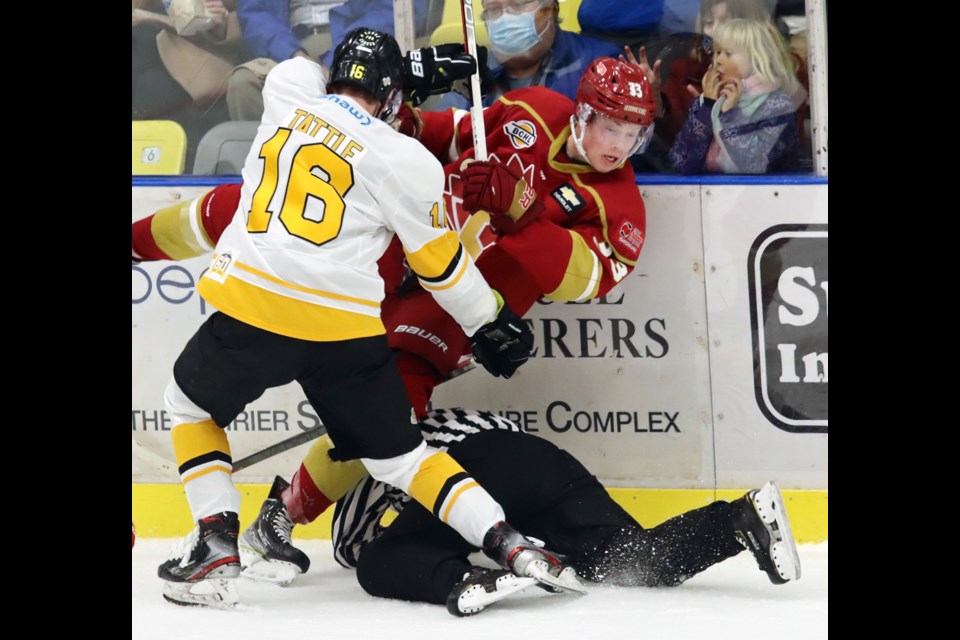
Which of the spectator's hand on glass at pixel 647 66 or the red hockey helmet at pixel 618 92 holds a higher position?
the spectator's hand on glass at pixel 647 66

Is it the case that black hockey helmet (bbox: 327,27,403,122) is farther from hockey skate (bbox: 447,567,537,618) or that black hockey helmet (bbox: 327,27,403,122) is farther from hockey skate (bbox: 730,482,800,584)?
hockey skate (bbox: 730,482,800,584)

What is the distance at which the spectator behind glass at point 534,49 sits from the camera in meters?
3.42

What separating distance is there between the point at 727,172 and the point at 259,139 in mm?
1376

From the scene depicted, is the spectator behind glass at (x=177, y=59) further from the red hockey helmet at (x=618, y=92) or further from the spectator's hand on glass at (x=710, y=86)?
the spectator's hand on glass at (x=710, y=86)

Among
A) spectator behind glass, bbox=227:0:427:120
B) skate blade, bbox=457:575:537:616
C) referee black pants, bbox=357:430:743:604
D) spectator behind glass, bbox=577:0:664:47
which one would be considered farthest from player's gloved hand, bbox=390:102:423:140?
skate blade, bbox=457:575:537:616

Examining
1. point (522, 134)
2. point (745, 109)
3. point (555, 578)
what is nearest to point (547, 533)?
point (555, 578)

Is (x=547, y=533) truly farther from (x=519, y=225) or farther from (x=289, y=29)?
(x=289, y=29)

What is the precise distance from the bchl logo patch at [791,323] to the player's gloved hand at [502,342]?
31.8 inches

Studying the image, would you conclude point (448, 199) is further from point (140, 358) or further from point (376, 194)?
point (140, 358)

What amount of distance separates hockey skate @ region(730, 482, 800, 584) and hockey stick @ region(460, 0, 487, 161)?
3.53ft

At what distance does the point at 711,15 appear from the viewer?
3355 millimetres

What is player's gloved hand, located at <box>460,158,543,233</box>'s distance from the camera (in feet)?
9.57

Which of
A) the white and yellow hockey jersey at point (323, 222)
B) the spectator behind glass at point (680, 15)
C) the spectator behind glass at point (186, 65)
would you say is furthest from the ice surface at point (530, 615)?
the spectator behind glass at point (680, 15)

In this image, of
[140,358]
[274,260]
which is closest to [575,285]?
[274,260]
